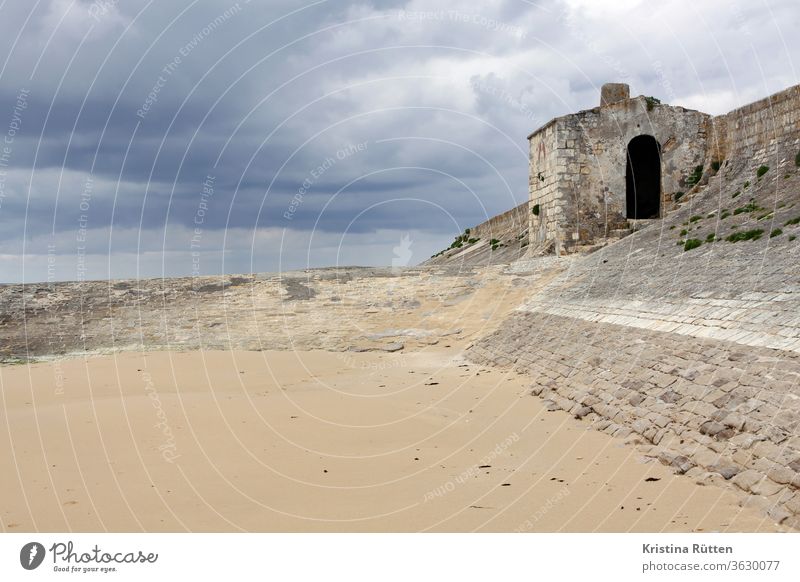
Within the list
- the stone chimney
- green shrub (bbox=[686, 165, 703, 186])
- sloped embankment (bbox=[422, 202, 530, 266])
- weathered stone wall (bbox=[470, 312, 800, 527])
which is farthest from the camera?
sloped embankment (bbox=[422, 202, 530, 266])

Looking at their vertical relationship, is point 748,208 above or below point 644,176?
below

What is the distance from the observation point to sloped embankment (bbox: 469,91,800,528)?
6574 mm

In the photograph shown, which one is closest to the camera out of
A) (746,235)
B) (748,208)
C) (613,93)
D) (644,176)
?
(746,235)

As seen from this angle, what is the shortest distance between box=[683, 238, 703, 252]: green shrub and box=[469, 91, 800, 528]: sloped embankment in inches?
2.1

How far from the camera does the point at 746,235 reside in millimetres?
12820

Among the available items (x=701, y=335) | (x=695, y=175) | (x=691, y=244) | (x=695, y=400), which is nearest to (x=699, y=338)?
(x=701, y=335)

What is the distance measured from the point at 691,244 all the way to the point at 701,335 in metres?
6.04

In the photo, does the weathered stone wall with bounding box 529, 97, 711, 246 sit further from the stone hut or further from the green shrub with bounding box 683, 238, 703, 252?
the green shrub with bounding box 683, 238, 703, 252

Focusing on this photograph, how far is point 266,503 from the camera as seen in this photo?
6723 mm

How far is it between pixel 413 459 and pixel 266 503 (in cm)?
229

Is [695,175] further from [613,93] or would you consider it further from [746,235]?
[746,235]

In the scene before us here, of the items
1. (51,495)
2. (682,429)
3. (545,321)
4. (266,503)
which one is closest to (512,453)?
(682,429)

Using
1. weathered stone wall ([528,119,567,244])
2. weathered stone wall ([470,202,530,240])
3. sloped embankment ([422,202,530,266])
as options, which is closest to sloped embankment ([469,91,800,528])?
weathered stone wall ([528,119,567,244])

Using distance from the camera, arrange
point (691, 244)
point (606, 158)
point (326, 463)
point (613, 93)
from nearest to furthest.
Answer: point (326, 463)
point (691, 244)
point (606, 158)
point (613, 93)
